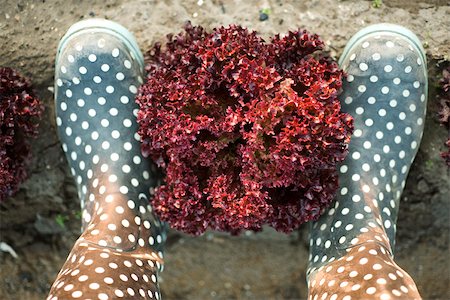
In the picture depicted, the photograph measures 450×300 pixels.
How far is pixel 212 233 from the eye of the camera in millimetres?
2246

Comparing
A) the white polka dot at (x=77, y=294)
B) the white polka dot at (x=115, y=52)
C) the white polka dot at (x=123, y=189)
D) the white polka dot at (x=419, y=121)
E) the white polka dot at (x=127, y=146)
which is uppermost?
the white polka dot at (x=115, y=52)

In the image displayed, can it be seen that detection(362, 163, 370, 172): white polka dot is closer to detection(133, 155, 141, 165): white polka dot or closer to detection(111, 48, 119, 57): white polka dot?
detection(133, 155, 141, 165): white polka dot

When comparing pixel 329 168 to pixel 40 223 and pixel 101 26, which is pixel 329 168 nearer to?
pixel 101 26

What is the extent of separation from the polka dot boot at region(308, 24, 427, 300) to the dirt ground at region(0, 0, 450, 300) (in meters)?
0.15

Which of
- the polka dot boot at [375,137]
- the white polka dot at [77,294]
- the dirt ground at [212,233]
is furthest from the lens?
the dirt ground at [212,233]

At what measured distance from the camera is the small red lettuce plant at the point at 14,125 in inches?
69.8

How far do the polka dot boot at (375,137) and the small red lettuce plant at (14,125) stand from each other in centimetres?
83

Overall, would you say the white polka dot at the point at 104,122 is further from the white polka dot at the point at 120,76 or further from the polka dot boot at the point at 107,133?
the white polka dot at the point at 120,76

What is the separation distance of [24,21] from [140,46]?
0.34 metres

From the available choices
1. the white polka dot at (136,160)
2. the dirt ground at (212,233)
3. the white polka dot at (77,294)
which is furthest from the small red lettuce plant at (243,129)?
the white polka dot at (77,294)

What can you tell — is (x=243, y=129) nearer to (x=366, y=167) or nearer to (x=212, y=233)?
(x=366, y=167)

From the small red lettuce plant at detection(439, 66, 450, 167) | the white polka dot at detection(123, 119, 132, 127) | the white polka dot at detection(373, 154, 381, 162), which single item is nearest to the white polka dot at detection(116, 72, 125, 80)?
the white polka dot at detection(123, 119, 132, 127)

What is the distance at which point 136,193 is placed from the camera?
5.88ft

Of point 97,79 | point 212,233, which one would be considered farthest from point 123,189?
point 212,233
